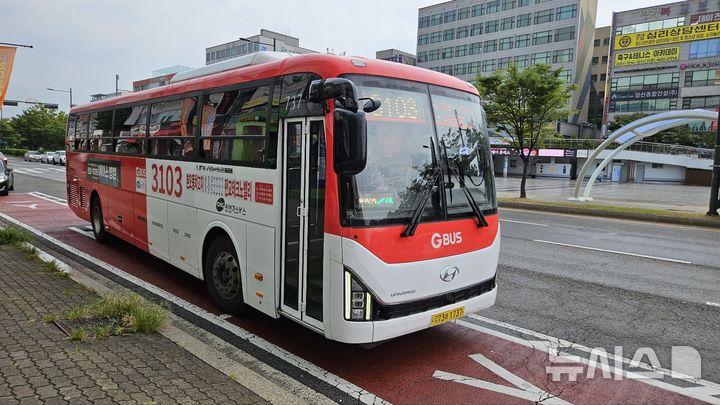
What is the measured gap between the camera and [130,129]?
8.30m

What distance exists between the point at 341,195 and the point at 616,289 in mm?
5603

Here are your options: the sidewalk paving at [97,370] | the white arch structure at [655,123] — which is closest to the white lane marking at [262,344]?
the sidewalk paving at [97,370]

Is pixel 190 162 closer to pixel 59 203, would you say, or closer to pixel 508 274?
pixel 508 274

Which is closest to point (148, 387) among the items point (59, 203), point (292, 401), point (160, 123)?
point (292, 401)

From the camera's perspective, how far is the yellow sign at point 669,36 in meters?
60.7

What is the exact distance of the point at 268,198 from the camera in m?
5.01

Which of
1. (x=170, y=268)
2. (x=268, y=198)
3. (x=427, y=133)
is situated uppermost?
(x=427, y=133)

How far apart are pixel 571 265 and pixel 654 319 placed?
3.12 m

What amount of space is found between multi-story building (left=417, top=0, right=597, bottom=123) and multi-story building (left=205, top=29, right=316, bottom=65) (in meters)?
23.9

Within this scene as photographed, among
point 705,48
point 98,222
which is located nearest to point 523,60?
point 705,48

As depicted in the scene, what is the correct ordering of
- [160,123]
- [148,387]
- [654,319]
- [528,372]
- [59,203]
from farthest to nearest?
[59,203]
[160,123]
[654,319]
[528,372]
[148,387]

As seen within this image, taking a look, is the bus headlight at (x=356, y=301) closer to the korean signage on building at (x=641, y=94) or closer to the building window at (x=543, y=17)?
the korean signage on building at (x=641, y=94)

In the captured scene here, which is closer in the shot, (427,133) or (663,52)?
(427,133)

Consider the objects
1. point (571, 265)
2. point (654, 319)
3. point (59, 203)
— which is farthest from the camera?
point (59, 203)
